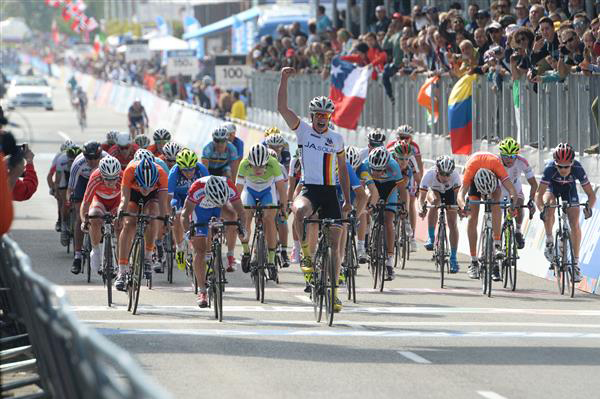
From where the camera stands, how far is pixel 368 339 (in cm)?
1437

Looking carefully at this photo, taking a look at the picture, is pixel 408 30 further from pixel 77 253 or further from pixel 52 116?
pixel 52 116

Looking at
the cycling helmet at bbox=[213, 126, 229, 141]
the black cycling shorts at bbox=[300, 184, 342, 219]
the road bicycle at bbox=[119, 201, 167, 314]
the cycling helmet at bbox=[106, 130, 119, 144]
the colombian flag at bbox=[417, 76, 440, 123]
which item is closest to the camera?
the black cycling shorts at bbox=[300, 184, 342, 219]

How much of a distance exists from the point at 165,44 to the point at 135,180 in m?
59.6

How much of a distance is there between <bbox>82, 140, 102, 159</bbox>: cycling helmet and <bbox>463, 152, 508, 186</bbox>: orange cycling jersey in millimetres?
4514

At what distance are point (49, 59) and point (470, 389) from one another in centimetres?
14959

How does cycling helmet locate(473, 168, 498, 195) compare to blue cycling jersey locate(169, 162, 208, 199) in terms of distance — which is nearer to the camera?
blue cycling jersey locate(169, 162, 208, 199)

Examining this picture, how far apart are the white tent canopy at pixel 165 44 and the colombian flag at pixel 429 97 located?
47187 mm

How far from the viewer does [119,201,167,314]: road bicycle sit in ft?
53.7

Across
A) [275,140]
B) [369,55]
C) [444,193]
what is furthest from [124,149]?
[369,55]

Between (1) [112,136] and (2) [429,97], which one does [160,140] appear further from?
(2) [429,97]

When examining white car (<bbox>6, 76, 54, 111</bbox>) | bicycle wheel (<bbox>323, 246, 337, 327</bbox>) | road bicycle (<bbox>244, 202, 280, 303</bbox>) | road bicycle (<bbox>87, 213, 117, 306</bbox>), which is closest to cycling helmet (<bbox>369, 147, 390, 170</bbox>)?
road bicycle (<bbox>244, 202, 280, 303</bbox>)

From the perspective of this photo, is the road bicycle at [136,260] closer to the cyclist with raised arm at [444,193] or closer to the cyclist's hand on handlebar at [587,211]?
the cyclist's hand on handlebar at [587,211]

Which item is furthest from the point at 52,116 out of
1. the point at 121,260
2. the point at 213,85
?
the point at 121,260

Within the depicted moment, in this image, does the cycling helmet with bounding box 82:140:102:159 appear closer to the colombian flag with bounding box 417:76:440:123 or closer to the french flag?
the colombian flag with bounding box 417:76:440:123
